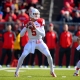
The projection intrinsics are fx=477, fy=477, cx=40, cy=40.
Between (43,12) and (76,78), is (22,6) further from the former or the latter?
(76,78)

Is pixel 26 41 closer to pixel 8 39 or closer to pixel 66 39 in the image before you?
pixel 8 39

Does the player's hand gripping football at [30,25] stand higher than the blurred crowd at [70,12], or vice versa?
the player's hand gripping football at [30,25]

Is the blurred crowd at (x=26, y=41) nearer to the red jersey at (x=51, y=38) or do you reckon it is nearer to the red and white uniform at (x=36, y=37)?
the red jersey at (x=51, y=38)

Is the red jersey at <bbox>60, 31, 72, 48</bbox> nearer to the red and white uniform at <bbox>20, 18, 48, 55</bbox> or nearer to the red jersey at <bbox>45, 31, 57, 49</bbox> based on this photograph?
the red jersey at <bbox>45, 31, 57, 49</bbox>

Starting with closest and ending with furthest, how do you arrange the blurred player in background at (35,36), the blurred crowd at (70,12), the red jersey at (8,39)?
the blurred player in background at (35,36) → the red jersey at (8,39) → the blurred crowd at (70,12)

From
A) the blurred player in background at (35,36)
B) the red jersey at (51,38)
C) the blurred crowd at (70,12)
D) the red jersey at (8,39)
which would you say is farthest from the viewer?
the blurred crowd at (70,12)

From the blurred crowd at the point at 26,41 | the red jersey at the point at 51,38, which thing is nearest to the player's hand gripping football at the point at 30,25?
the blurred crowd at the point at 26,41

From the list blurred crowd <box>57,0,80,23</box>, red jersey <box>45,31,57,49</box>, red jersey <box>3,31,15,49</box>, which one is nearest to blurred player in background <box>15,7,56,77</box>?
red jersey <box>45,31,57,49</box>

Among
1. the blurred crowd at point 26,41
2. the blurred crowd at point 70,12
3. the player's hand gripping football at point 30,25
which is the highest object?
the player's hand gripping football at point 30,25

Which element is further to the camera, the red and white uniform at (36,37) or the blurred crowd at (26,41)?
the blurred crowd at (26,41)

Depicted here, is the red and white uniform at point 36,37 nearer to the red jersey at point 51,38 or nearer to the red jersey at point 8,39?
the red jersey at point 51,38

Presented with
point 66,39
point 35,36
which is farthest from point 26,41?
point 35,36

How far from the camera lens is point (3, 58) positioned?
62.5 feet

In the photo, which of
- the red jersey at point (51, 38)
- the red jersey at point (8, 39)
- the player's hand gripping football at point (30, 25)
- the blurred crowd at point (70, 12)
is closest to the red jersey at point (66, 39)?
the red jersey at point (51, 38)
